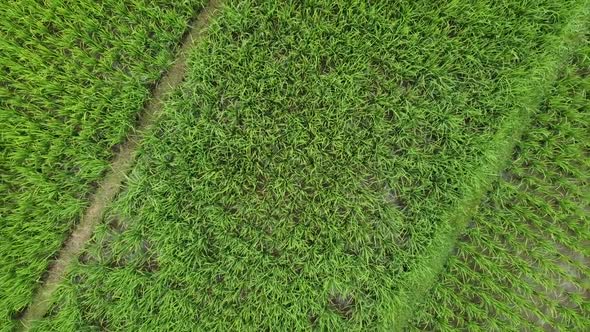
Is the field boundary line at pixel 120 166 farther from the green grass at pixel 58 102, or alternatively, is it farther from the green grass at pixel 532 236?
the green grass at pixel 532 236

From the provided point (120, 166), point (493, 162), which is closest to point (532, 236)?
point (493, 162)

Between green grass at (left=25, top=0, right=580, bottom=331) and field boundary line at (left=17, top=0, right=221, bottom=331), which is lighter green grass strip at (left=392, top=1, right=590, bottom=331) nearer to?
green grass at (left=25, top=0, right=580, bottom=331)

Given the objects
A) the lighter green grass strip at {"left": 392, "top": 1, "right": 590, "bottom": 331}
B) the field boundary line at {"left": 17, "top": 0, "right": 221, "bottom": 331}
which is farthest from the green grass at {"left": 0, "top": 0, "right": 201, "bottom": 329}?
the lighter green grass strip at {"left": 392, "top": 1, "right": 590, "bottom": 331}

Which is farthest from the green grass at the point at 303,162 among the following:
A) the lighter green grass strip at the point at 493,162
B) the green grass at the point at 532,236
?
the green grass at the point at 532,236

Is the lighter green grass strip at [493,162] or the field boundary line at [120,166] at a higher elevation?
the lighter green grass strip at [493,162]
